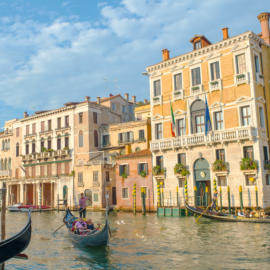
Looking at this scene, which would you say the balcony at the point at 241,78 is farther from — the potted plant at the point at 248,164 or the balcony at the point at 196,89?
the potted plant at the point at 248,164

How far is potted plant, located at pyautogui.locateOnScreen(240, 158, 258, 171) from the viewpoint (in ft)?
75.6

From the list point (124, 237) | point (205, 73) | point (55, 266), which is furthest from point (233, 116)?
point (55, 266)

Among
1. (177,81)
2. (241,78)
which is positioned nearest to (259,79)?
(241,78)

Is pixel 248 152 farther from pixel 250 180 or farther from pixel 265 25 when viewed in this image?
pixel 265 25

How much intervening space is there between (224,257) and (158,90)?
773 inches

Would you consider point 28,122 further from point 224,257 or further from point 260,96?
point 224,257

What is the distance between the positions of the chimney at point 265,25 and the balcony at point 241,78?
4866mm

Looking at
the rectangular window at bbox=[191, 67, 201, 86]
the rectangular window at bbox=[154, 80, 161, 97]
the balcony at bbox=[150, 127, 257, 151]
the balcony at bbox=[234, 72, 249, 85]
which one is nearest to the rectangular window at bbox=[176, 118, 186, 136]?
the balcony at bbox=[150, 127, 257, 151]

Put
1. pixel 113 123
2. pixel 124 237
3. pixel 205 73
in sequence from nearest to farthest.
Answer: pixel 124 237
pixel 205 73
pixel 113 123

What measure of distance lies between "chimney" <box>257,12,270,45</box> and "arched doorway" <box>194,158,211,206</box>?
35.9 feet

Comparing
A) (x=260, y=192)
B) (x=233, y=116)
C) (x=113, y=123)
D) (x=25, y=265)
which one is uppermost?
(x=113, y=123)

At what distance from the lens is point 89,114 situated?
38.7 m

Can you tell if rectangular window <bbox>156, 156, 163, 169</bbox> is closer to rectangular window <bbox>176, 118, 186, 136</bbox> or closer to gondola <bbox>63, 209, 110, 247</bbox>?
rectangular window <bbox>176, 118, 186, 136</bbox>

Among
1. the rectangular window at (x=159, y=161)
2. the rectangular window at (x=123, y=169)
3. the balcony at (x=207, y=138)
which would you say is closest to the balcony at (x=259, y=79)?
the balcony at (x=207, y=138)
